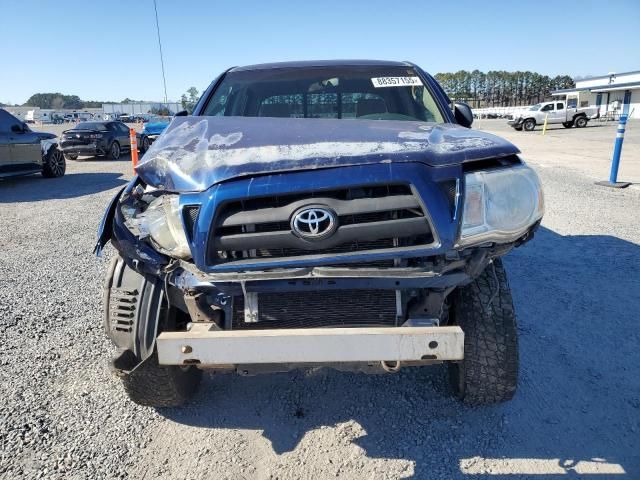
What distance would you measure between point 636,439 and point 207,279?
226 cm

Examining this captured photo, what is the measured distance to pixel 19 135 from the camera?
11000 millimetres

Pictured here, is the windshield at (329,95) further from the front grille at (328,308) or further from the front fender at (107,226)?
the front grille at (328,308)

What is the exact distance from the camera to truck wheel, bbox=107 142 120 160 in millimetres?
16875

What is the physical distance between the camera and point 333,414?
2674mm

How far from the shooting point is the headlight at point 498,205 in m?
2.05

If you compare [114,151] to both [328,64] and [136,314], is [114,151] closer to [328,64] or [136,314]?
[328,64]

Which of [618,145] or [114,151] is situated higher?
[618,145]

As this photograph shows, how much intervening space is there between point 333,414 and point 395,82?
2.37 meters

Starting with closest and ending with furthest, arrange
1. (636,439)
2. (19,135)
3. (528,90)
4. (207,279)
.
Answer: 1. (207,279)
2. (636,439)
3. (19,135)
4. (528,90)

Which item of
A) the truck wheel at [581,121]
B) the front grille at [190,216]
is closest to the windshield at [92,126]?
the front grille at [190,216]

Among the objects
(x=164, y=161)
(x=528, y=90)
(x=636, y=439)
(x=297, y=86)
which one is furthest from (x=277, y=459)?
(x=528, y=90)

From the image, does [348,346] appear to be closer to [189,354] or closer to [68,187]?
[189,354]

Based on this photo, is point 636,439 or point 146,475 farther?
point 636,439

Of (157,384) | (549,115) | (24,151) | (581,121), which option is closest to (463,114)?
(157,384)
